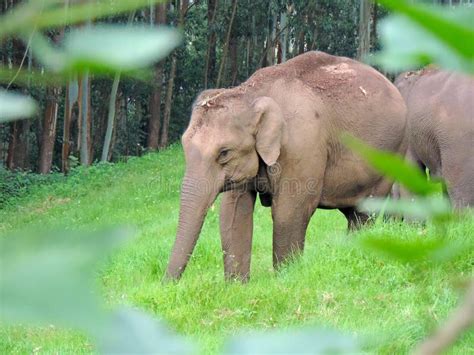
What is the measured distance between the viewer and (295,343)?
353 millimetres

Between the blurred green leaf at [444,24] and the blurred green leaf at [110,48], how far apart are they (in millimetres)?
86

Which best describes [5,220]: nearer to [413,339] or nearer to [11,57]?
[11,57]

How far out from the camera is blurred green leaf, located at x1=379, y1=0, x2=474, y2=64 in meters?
0.34

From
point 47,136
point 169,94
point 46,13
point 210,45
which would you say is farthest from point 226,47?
point 46,13

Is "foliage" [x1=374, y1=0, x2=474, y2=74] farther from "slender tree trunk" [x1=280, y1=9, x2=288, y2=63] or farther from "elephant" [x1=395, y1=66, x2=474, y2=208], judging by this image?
"slender tree trunk" [x1=280, y1=9, x2=288, y2=63]

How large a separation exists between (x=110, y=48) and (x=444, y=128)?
8362mm

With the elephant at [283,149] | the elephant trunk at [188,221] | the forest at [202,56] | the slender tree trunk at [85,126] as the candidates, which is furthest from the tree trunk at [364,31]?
the elephant trunk at [188,221]

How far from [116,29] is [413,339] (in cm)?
413

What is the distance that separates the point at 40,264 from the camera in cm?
30

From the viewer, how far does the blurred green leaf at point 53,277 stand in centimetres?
30

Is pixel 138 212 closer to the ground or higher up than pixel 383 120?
closer to the ground

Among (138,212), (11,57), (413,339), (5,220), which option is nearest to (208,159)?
(413,339)

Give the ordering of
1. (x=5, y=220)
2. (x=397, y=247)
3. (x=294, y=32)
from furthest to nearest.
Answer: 1. (x=294, y=32)
2. (x=5, y=220)
3. (x=397, y=247)

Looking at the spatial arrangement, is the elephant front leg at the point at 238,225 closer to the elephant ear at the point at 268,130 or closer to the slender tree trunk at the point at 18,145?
the elephant ear at the point at 268,130
